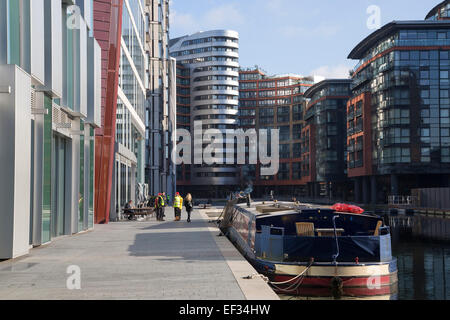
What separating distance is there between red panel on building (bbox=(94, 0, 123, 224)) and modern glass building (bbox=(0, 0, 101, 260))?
4900 mm

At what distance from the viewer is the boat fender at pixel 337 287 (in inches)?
530

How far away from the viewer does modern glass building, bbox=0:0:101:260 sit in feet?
45.5

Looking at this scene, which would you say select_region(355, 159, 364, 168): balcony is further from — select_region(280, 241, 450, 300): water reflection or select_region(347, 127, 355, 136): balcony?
select_region(280, 241, 450, 300): water reflection

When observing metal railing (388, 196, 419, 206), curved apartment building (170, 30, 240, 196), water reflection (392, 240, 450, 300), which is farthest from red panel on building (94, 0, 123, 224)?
curved apartment building (170, 30, 240, 196)

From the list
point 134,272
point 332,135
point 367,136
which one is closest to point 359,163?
point 367,136

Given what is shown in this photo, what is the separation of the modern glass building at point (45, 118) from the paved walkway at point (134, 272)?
122 cm

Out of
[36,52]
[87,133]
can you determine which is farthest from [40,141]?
[87,133]

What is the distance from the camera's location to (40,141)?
16688mm

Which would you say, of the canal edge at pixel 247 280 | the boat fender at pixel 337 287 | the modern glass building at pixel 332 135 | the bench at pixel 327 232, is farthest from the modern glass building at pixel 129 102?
the modern glass building at pixel 332 135

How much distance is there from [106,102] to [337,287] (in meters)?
21.1

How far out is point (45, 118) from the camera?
1725 cm

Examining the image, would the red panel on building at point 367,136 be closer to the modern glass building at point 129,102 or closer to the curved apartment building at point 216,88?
the modern glass building at point 129,102

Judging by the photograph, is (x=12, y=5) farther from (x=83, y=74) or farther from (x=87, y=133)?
(x=87, y=133)
